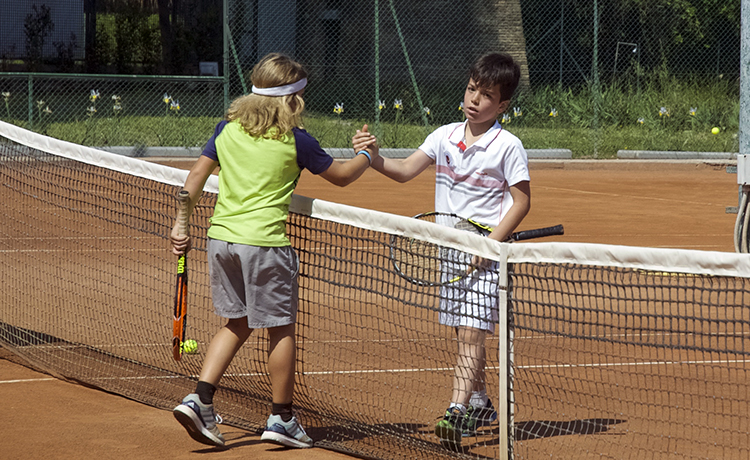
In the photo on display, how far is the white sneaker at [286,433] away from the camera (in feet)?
14.4

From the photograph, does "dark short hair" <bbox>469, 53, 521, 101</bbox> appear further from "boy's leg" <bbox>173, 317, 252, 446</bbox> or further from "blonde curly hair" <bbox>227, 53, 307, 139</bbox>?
"boy's leg" <bbox>173, 317, 252, 446</bbox>

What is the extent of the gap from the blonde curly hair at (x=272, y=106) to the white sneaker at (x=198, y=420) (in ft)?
A: 3.73

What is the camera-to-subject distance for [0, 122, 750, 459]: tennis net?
3955mm

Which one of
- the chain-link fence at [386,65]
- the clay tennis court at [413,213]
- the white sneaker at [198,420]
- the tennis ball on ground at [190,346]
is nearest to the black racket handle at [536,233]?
the clay tennis court at [413,213]

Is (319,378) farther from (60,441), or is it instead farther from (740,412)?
(740,412)

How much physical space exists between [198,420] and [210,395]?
0.13 metres

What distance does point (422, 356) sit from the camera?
4707mm

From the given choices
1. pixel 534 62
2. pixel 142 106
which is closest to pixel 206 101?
pixel 142 106

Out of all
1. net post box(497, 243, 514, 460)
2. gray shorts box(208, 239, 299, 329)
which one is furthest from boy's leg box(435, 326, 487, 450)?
gray shorts box(208, 239, 299, 329)

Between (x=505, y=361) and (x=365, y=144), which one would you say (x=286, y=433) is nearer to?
(x=505, y=361)

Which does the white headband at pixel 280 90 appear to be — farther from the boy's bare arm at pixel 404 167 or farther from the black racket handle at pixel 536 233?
the black racket handle at pixel 536 233

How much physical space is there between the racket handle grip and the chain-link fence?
45.6ft

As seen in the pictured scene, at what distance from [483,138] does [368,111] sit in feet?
53.5

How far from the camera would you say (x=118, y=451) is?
14.4ft
